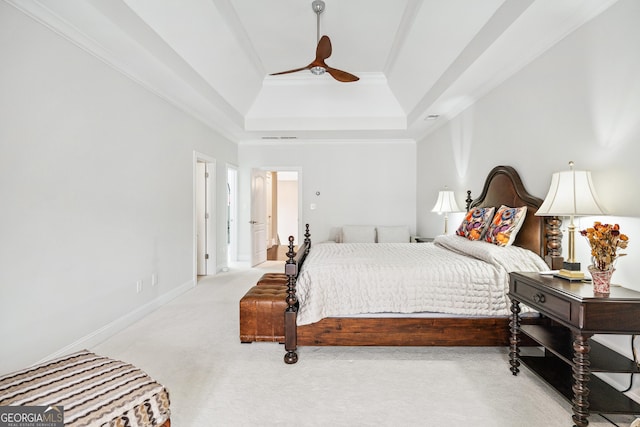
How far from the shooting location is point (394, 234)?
605 centimetres

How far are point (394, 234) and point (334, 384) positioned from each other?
4.11 metres

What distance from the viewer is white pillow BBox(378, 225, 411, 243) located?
601cm

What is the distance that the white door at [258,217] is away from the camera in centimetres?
645

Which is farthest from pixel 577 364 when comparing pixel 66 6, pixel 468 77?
pixel 66 6

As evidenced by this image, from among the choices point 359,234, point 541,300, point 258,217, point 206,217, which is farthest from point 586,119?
point 258,217

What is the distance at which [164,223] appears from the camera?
3.95 m

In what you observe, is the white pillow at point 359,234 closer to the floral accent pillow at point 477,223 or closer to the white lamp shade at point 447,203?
the white lamp shade at point 447,203

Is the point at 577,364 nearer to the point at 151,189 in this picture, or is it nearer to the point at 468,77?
the point at 468,77

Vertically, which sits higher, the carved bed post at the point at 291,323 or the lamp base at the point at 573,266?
the lamp base at the point at 573,266

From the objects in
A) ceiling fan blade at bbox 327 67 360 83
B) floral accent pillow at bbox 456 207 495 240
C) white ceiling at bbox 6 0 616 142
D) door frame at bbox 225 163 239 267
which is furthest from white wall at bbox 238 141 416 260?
floral accent pillow at bbox 456 207 495 240

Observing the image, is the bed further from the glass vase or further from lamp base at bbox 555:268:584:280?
the glass vase

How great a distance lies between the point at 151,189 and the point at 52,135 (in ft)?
4.27

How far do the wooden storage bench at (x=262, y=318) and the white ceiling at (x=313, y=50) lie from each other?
2.42 m

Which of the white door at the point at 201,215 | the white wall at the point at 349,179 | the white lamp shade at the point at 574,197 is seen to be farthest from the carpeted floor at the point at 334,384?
the white wall at the point at 349,179
